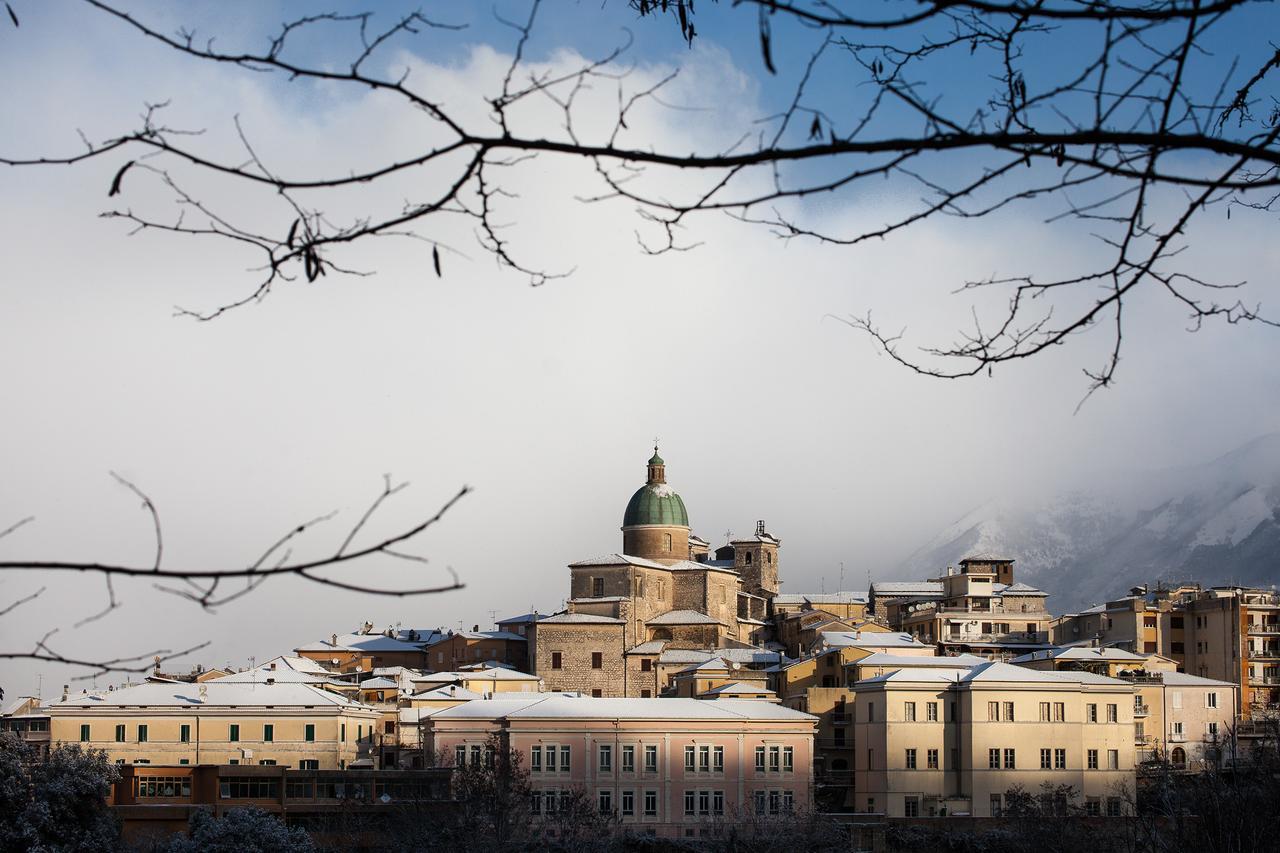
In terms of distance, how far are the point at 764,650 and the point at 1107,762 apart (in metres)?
22.8

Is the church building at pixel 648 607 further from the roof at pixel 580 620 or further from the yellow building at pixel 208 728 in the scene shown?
the yellow building at pixel 208 728

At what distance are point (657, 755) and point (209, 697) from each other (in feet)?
47.5

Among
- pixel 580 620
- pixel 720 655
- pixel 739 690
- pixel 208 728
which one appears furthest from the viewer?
pixel 580 620

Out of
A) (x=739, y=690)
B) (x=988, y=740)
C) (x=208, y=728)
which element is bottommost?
(x=988, y=740)

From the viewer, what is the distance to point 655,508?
240 ft

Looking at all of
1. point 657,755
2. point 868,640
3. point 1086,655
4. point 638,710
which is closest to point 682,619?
point 868,640

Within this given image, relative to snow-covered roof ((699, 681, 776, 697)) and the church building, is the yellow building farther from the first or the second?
the church building

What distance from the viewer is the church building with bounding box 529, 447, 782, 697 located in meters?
64.8

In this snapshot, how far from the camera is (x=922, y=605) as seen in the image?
7781 cm

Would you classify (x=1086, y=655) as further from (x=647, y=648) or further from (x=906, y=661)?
(x=647, y=648)

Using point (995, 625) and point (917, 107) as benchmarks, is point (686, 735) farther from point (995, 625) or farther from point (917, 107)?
point (917, 107)

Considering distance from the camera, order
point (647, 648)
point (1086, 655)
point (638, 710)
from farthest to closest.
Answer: point (647, 648) → point (1086, 655) → point (638, 710)

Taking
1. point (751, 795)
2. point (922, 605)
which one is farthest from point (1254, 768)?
point (922, 605)

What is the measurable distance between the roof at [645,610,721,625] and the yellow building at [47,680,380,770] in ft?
67.1
